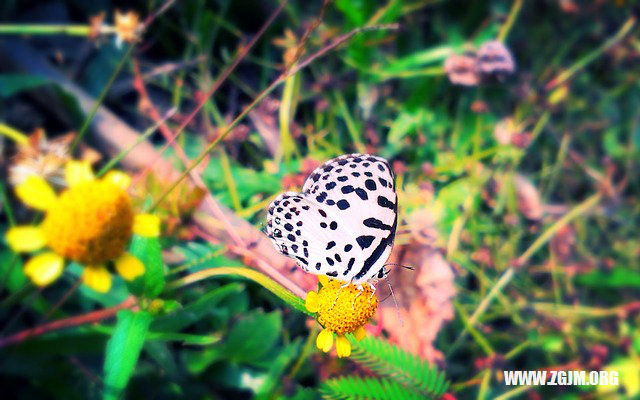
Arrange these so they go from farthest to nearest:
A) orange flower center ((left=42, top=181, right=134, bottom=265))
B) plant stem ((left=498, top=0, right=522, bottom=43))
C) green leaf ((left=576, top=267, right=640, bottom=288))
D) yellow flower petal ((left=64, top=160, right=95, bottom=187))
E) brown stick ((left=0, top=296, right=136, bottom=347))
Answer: green leaf ((left=576, top=267, right=640, bottom=288)) < plant stem ((left=498, top=0, right=522, bottom=43)) < brown stick ((left=0, top=296, right=136, bottom=347)) < yellow flower petal ((left=64, top=160, right=95, bottom=187)) < orange flower center ((left=42, top=181, right=134, bottom=265))

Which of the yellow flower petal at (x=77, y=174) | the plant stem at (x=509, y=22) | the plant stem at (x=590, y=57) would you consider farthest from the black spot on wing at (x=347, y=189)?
the plant stem at (x=590, y=57)

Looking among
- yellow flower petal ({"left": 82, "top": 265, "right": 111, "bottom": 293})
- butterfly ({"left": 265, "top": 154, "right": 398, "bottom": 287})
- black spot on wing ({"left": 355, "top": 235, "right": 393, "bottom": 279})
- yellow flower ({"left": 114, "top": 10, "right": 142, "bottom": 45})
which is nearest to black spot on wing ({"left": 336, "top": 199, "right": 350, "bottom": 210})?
butterfly ({"left": 265, "top": 154, "right": 398, "bottom": 287})

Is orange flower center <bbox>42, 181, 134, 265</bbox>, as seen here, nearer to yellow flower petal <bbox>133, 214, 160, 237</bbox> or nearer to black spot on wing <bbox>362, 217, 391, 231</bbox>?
yellow flower petal <bbox>133, 214, 160, 237</bbox>

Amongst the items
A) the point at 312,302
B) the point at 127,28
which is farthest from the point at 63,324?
the point at 127,28

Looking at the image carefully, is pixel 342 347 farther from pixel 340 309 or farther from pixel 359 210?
pixel 359 210

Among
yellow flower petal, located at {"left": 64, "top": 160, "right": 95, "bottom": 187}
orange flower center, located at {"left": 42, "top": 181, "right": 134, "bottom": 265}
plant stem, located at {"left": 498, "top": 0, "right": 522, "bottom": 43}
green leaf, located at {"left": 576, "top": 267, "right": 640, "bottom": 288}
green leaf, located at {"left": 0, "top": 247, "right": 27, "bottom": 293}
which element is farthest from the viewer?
green leaf, located at {"left": 576, "top": 267, "right": 640, "bottom": 288}

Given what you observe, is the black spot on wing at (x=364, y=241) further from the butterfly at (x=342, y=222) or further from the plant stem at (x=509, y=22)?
the plant stem at (x=509, y=22)

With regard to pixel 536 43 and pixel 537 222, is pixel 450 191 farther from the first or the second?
pixel 536 43
